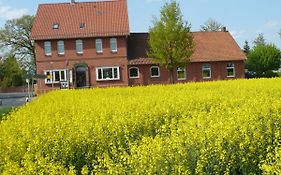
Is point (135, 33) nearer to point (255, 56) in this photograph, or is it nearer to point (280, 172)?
point (255, 56)

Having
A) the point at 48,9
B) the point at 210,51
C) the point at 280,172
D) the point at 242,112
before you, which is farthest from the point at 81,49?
the point at 280,172

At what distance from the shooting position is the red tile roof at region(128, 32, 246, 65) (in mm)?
50812

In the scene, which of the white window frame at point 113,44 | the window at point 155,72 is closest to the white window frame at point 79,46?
the white window frame at point 113,44

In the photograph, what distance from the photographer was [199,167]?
586cm

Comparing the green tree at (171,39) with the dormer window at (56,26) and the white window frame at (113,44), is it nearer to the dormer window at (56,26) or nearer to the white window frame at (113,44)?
the white window frame at (113,44)

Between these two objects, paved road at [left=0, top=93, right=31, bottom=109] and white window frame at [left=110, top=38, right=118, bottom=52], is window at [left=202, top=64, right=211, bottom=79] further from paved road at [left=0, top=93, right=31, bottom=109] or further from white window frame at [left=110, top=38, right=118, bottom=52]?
paved road at [left=0, top=93, right=31, bottom=109]

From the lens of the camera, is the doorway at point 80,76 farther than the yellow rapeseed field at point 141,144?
Yes

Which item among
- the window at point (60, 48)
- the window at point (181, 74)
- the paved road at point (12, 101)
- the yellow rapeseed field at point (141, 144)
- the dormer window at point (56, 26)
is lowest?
the paved road at point (12, 101)

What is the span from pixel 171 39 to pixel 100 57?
9563 mm

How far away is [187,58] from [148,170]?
131 ft

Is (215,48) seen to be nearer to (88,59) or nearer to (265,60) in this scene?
(265,60)

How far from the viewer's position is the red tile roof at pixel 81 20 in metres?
50.1

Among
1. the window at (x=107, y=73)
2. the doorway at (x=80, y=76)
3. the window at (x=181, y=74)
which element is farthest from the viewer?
the window at (x=181, y=74)

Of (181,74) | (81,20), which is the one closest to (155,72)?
(181,74)
